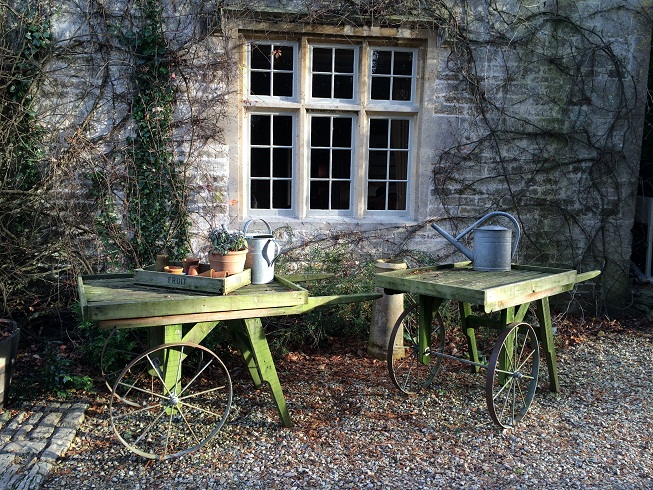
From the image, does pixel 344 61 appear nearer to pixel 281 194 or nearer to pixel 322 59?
pixel 322 59

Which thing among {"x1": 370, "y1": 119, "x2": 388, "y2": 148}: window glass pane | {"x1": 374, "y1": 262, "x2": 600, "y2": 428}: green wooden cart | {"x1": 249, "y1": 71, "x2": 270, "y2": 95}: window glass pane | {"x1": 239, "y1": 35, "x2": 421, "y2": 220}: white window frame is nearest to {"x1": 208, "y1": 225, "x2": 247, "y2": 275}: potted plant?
{"x1": 374, "y1": 262, "x2": 600, "y2": 428}: green wooden cart

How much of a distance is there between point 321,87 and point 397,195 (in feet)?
4.87

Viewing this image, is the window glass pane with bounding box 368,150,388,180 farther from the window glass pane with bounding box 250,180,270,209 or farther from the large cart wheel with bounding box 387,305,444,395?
the large cart wheel with bounding box 387,305,444,395

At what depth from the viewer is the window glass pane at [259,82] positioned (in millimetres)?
6609

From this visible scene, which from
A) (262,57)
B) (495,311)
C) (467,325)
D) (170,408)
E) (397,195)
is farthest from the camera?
(397,195)

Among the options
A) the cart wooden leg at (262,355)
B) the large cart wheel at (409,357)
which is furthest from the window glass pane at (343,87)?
the cart wooden leg at (262,355)

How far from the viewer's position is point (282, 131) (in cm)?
675

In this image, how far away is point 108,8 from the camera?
20.3 feet

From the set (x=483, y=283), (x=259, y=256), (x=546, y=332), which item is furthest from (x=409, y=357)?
(x=259, y=256)

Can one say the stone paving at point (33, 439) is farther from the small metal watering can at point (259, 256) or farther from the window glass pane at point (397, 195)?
the window glass pane at point (397, 195)

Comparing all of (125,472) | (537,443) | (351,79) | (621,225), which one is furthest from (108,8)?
(621,225)

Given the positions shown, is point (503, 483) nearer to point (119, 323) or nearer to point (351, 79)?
point (119, 323)

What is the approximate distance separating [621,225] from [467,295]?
422 centimetres

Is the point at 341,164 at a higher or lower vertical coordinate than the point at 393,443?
higher
